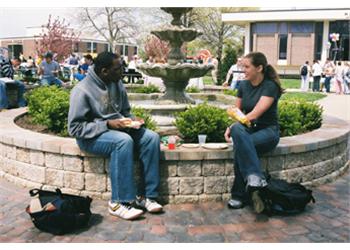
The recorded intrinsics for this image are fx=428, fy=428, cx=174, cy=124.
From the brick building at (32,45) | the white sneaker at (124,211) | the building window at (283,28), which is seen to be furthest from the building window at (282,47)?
the white sneaker at (124,211)

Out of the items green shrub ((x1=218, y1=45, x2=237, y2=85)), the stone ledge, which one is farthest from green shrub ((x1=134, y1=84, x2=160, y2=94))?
green shrub ((x1=218, y1=45, x2=237, y2=85))

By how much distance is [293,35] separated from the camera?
38.9 metres

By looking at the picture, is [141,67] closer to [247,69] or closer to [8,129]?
[8,129]

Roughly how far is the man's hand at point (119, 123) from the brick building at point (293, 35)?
36.0 m

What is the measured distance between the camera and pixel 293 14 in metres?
37.5

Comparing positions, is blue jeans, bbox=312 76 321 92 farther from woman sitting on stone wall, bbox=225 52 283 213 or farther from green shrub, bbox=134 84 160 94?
woman sitting on stone wall, bbox=225 52 283 213

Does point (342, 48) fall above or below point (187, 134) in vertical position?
above

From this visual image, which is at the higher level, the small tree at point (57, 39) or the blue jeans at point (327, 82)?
the small tree at point (57, 39)

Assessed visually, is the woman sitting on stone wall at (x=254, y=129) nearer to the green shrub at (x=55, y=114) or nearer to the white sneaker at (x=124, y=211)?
the white sneaker at (x=124, y=211)

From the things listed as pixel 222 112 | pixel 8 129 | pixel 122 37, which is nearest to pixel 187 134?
pixel 222 112

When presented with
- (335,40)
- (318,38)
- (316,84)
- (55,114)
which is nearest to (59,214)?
(55,114)

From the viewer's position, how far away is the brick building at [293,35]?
125ft

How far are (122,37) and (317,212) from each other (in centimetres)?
4474

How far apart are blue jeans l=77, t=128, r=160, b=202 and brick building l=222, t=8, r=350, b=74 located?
3591 centimetres
